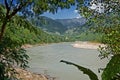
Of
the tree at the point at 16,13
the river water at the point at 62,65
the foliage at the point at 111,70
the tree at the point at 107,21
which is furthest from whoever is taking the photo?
the river water at the point at 62,65

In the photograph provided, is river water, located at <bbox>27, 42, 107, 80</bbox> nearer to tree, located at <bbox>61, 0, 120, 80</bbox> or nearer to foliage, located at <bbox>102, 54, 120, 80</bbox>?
tree, located at <bbox>61, 0, 120, 80</bbox>

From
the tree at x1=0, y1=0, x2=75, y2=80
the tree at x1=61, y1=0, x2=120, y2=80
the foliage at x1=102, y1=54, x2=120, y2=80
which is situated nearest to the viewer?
the foliage at x1=102, y1=54, x2=120, y2=80

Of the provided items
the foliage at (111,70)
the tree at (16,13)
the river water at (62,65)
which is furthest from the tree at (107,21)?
the river water at (62,65)

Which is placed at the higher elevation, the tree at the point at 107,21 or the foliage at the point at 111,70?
the foliage at the point at 111,70

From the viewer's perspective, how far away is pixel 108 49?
657 centimetres

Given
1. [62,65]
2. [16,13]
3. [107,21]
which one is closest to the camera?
[107,21]

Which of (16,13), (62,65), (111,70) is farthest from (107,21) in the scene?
(62,65)

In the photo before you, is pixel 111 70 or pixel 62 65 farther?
pixel 62 65

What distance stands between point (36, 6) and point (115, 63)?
7.35 metres

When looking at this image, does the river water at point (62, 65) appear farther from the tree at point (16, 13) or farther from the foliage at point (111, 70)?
the foliage at point (111, 70)

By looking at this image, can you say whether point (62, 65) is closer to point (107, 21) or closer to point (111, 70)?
point (107, 21)

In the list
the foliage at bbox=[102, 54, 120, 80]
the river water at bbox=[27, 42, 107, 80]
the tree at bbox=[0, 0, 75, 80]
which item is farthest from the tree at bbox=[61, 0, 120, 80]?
the river water at bbox=[27, 42, 107, 80]

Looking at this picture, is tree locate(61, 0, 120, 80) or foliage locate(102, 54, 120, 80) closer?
foliage locate(102, 54, 120, 80)

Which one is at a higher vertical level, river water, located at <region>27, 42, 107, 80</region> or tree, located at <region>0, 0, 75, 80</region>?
tree, located at <region>0, 0, 75, 80</region>
